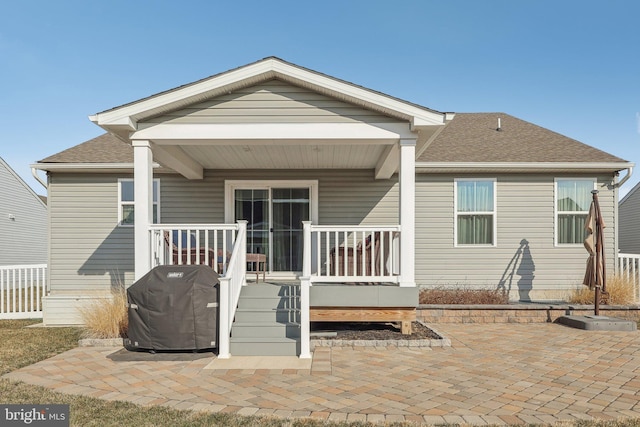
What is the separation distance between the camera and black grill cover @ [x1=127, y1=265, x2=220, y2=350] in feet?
17.1

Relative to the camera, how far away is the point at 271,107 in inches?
247

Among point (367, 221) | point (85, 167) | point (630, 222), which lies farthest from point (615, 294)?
point (630, 222)

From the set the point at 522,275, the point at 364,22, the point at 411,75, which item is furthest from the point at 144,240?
the point at 411,75

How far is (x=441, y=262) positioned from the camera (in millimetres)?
9523

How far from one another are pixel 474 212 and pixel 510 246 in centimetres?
118

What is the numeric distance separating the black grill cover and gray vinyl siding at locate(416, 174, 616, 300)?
5.70 meters

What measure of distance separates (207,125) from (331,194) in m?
3.96

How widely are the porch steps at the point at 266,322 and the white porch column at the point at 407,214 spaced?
1.80m

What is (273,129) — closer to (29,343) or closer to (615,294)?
(29,343)

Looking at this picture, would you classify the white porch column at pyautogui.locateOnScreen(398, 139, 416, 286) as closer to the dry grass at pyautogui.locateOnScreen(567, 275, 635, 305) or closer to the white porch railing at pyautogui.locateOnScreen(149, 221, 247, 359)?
the white porch railing at pyautogui.locateOnScreen(149, 221, 247, 359)

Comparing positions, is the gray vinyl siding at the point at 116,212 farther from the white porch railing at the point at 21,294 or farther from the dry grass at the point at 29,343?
the dry grass at the point at 29,343

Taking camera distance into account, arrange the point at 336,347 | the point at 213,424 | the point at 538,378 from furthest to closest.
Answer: the point at 336,347 → the point at 538,378 → the point at 213,424

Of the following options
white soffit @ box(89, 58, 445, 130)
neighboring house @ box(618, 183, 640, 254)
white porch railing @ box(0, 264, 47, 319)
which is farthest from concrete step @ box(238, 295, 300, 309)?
neighboring house @ box(618, 183, 640, 254)

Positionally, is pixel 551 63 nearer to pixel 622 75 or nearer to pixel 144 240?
pixel 622 75
